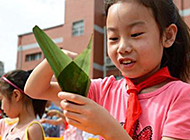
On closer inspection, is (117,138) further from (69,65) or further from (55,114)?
(55,114)

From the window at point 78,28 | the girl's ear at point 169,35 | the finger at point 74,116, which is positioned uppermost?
the window at point 78,28

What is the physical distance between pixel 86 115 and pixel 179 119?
0.34 m

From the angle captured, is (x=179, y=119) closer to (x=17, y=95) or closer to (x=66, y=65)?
(x=66, y=65)

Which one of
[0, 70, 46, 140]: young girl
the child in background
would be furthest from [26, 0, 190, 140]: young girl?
the child in background

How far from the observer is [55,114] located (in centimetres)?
400

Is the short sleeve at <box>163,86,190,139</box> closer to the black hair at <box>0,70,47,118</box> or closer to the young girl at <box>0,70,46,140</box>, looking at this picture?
the young girl at <box>0,70,46,140</box>

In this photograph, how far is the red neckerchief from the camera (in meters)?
0.87

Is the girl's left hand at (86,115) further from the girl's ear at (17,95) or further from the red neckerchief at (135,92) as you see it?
the girl's ear at (17,95)

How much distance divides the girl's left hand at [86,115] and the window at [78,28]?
11387mm

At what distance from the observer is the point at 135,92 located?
93 cm

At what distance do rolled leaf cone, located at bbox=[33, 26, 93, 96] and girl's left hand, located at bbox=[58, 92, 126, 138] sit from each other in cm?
2

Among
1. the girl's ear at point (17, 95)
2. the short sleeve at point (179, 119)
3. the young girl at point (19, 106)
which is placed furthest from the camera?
the girl's ear at point (17, 95)

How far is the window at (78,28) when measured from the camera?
12.0 m

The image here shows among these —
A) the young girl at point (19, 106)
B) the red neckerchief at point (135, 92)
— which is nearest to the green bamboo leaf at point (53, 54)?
the red neckerchief at point (135, 92)
